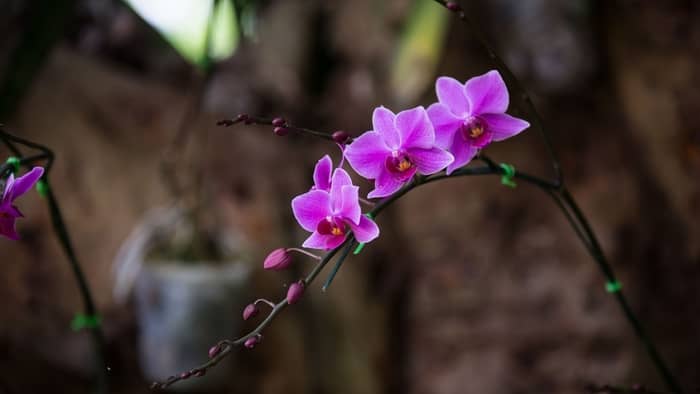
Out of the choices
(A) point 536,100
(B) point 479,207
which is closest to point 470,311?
(B) point 479,207

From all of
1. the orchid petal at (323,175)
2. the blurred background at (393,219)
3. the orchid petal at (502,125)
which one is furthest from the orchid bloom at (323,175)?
the blurred background at (393,219)

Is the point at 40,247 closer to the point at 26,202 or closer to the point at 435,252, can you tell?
the point at 26,202

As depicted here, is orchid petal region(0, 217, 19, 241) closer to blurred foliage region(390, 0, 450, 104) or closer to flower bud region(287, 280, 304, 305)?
flower bud region(287, 280, 304, 305)

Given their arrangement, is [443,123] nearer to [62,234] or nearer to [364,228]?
[364,228]

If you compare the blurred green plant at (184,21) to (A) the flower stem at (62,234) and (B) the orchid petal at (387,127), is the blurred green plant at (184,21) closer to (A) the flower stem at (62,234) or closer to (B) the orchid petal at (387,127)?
(A) the flower stem at (62,234)

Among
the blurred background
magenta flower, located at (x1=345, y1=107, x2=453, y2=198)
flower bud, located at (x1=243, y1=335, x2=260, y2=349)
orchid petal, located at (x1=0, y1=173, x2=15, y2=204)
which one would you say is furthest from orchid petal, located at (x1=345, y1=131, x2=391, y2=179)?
the blurred background

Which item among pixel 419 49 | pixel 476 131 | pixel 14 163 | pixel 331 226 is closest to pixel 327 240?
pixel 331 226
